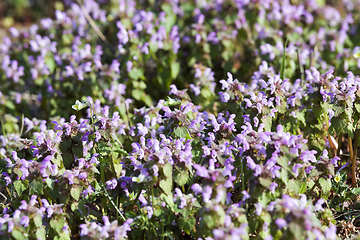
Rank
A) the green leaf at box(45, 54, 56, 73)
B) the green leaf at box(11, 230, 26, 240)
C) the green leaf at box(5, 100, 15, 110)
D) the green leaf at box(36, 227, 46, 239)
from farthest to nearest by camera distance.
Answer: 1. the green leaf at box(45, 54, 56, 73)
2. the green leaf at box(5, 100, 15, 110)
3. the green leaf at box(36, 227, 46, 239)
4. the green leaf at box(11, 230, 26, 240)

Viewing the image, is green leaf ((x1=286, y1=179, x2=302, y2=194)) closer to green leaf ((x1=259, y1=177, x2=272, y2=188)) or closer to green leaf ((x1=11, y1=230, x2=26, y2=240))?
green leaf ((x1=259, y1=177, x2=272, y2=188))

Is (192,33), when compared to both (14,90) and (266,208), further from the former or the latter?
(266,208)

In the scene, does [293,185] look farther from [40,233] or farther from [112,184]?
[40,233]

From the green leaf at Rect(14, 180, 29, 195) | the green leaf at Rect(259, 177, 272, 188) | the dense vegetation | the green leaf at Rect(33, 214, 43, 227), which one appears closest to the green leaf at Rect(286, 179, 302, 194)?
the dense vegetation

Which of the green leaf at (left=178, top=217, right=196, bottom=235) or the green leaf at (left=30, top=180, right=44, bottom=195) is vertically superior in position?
the green leaf at (left=30, top=180, right=44, bottom=195)

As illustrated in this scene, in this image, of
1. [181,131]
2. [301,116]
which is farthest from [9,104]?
[301,116]

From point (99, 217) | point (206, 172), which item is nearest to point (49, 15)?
point (99, 217)
